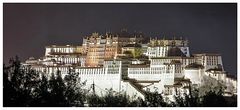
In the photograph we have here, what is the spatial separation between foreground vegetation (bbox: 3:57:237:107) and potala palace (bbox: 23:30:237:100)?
90mm

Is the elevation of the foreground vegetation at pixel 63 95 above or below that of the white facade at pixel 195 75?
below

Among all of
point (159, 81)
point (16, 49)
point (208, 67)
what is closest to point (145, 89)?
point (159, 81)

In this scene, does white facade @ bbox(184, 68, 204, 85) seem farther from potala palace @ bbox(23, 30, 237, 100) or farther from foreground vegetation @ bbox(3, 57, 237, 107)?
foreground vegetation @ bbox(3, 57, 237, 107)

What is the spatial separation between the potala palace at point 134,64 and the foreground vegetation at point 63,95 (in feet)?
0.30

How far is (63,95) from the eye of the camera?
856 cm

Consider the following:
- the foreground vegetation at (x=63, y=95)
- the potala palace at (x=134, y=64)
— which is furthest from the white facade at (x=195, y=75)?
the foreground vegetation at (x=63, y=95)

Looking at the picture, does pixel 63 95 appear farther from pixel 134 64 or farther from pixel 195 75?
pixel 195 75

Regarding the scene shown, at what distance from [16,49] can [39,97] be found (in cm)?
60

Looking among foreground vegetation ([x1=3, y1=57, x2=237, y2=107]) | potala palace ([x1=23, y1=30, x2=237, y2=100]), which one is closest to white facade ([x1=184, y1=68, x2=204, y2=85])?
potala palace ([x1=23, y1=30, x2=237, y2=100])

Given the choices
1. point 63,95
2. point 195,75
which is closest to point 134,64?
point 195,75

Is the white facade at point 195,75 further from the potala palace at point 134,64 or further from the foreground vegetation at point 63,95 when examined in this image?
the foreground vegetation at point 63,95

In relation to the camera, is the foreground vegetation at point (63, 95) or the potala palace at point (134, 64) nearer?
the foreground vegetation at point (63, 95)

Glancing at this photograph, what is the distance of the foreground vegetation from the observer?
27.4 feet

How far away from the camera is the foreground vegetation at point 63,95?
8.35 m
